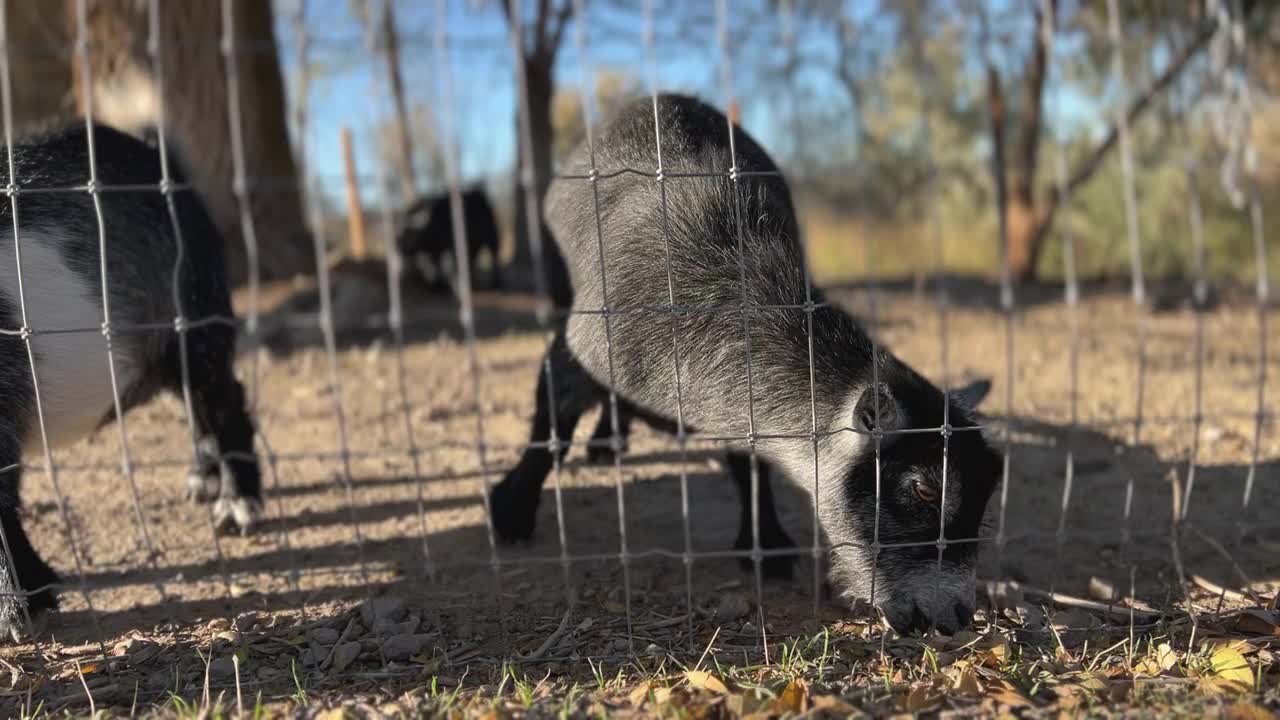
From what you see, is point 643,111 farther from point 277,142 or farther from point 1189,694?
point 277,142

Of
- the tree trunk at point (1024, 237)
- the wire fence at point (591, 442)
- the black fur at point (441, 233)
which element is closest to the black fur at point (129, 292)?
the wire fence at point (591, 442)

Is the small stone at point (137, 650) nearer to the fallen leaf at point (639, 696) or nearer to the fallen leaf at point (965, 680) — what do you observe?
the fallen leaf at point (639, 696)

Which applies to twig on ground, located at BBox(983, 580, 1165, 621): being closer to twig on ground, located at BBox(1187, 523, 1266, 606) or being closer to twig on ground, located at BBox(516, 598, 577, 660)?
twig on ground, located at BBox(1187, 523, 1266, 606)

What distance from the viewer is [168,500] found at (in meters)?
4.88

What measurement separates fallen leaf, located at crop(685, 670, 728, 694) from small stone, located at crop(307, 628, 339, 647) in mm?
1154

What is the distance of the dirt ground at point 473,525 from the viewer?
3309mm

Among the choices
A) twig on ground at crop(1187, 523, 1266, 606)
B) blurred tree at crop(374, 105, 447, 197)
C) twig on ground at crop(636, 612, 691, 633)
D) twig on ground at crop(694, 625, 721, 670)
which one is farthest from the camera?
blurred tree at crop(374, 105, 447, 197)

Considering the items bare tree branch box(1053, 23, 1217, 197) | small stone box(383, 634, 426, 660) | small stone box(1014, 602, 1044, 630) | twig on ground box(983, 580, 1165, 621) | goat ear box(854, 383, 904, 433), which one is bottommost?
twig on ground box(983, 580, 1165, 621)

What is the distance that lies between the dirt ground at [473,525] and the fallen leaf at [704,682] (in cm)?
28

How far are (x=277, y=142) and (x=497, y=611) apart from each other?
7.47 metres

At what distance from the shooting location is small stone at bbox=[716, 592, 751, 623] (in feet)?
11.5

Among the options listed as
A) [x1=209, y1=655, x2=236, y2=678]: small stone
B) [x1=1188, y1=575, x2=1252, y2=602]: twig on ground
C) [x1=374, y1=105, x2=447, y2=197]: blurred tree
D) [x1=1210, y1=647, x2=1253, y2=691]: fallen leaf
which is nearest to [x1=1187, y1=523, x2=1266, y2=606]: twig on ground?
[x1=1188, y1=575, x2=1252, y2=602]: twig on ground

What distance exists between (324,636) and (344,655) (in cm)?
19

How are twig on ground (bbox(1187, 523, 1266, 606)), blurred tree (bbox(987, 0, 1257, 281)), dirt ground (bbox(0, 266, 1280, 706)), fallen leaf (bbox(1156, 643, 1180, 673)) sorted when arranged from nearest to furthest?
fallen leaf (bbox(1156, 643, 1180, 673)) < dirt ground (bbox(0, 266, 1280, 706)) < twig on ground (bbox(1187, 523, 1266, 606)) < blurred tree (bbox(987, 0, 1257, 281))
